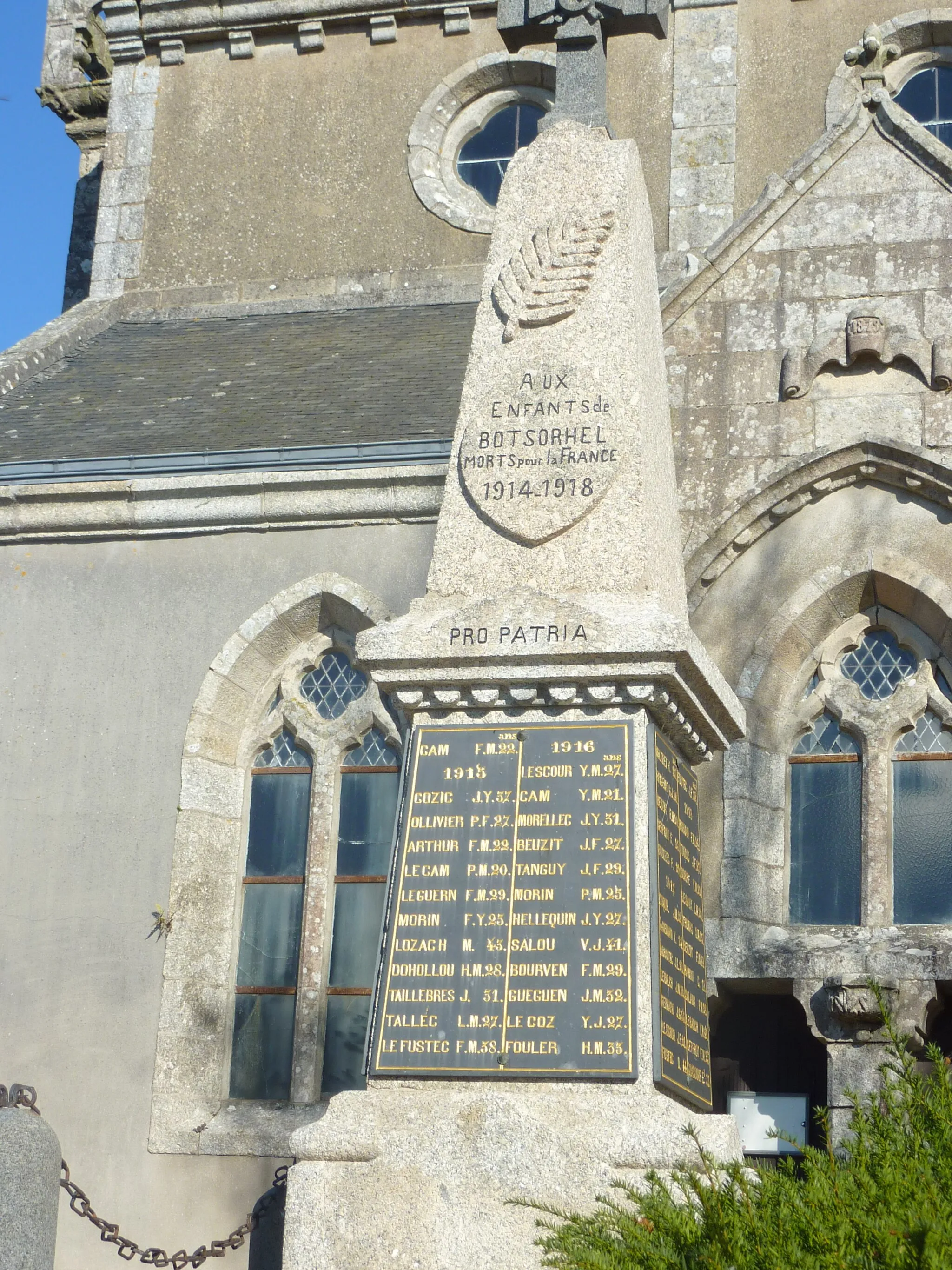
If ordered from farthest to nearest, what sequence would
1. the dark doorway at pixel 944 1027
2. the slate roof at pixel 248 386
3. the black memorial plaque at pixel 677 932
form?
the slate roof at pixel 248 386 → the dark doorway at pixel 944 1027 → the black memorial plaque at pixel 677 932

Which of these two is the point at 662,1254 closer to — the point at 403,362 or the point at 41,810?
the point at 41,810

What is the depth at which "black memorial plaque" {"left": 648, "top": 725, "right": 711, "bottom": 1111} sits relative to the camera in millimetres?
5508

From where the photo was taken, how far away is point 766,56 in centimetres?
1266

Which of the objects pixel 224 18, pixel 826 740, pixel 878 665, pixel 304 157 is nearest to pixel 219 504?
pixel 826 740

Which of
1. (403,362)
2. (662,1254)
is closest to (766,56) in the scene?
(403,362)

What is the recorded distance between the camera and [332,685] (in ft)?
33.3

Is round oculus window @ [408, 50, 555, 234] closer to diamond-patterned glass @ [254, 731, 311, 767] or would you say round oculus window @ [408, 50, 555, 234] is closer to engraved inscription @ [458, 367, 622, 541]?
diamond-patterned glass @ [254, 731, 311, 767]

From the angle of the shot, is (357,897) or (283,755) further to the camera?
(283,755)

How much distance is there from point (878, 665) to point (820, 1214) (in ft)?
19.5

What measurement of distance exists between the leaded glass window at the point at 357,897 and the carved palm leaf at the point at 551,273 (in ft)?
12.5

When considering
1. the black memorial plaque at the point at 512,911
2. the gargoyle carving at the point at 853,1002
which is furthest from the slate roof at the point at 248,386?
the black memorial plaque at the point at 512,911

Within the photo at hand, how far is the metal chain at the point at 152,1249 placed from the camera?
8.30 m

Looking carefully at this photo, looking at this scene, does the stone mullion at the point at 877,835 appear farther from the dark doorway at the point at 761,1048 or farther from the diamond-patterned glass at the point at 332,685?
the diamond-patterned glass at the point at 332,685

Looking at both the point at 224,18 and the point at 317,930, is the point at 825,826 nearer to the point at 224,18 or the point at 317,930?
the point at 317,930
